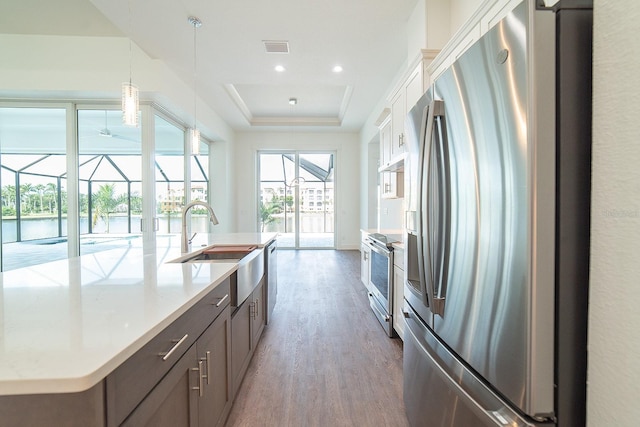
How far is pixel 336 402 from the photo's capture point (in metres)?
1.73

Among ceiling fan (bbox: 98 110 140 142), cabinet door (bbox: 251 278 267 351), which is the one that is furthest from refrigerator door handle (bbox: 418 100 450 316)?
ceiling fan (bbox: 98 110 140 142)

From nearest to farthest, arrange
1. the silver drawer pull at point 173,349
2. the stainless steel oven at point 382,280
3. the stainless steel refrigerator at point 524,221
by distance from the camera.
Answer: the stainless steel refrigerator at point 524,221 → the silver drawer pull at point 173,349 → the stainless steel oven at point 382,280

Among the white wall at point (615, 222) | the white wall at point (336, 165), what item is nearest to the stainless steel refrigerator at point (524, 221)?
the white wall at point (615, 222)

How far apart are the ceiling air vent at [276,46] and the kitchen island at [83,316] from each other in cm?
279

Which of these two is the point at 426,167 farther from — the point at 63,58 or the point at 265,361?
the point at 63,58

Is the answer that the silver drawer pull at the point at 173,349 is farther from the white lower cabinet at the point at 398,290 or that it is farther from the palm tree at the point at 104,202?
the palm tree at the point at 104,202

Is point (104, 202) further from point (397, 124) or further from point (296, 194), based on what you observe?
point (296, 194)

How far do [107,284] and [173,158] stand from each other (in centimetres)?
411

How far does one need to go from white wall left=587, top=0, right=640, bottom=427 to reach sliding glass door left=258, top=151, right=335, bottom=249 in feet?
22.0

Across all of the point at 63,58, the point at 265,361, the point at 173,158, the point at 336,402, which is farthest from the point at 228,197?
the point at 336,402

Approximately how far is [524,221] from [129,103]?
2718 millimetres

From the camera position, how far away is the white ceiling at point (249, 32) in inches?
103

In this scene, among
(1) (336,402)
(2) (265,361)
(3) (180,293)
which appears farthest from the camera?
(2) (265,361)

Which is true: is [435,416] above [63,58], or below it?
below
